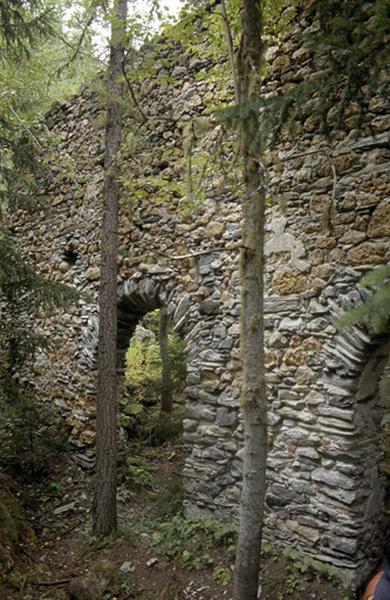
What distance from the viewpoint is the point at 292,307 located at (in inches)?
172

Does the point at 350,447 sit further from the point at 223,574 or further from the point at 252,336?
the point at 223,574

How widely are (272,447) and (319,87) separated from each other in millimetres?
3259

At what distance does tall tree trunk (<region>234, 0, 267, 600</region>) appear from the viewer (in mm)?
3205

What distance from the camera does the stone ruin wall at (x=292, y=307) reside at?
12.8 feet

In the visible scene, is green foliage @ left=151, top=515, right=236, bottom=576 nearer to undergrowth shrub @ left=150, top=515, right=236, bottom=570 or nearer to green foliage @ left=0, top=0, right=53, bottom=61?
undergrowth shrub @ left=150, top=515, right=236, bottom=570

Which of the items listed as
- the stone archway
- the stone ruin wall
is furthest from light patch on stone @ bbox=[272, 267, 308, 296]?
the stone archway

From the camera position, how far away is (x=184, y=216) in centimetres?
552

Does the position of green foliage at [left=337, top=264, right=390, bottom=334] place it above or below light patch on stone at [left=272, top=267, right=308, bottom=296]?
below

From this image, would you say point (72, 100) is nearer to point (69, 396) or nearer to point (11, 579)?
point (69, 396)

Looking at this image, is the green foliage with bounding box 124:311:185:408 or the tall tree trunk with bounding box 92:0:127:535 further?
the green foliage with bounding box 124:311:185:408

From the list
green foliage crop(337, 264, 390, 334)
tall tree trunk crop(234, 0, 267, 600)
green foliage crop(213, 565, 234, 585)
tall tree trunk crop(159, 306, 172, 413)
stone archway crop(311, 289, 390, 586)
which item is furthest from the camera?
tall tree trunk crop(159, 306, 172, 413)

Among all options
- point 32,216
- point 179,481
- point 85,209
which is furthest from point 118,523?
point 32,216

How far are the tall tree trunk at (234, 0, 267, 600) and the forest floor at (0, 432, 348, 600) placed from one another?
3.06 ft

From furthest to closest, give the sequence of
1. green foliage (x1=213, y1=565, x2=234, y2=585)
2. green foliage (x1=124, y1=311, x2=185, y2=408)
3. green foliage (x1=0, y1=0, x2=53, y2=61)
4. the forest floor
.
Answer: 1. green foliage (x1=124, y1=311, x2=185, y2=408)
2. green foliage (x1=0, y1=0, x2=53, y2=61)
3. green foliage (x1=213, y1=565, x2=234, y2=585)
4. the forest floor
